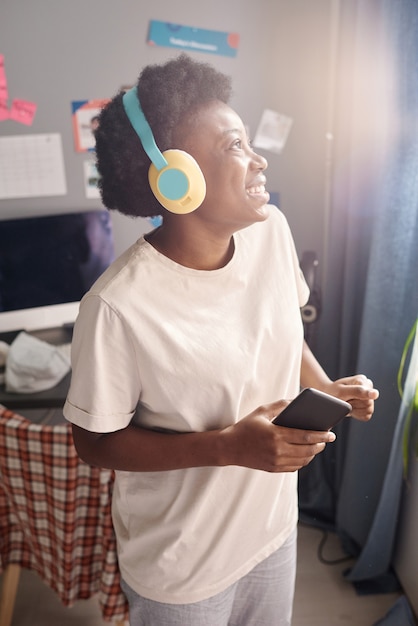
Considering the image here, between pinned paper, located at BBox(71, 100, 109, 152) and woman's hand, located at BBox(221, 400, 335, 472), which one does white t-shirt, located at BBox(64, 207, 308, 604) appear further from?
pinned paper, located at BBox(71, 100, 109, 152)

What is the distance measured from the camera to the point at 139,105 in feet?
2.49

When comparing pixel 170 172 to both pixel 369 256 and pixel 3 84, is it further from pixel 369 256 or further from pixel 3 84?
pixel 3 84

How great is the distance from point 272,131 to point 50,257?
2.95 feet

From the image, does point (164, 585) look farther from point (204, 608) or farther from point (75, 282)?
point (75, 282)

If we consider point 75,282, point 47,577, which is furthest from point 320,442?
point 75,282

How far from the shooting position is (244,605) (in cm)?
99

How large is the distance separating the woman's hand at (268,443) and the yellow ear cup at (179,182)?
0.30m

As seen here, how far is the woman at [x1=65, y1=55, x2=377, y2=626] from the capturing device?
29.7 inches

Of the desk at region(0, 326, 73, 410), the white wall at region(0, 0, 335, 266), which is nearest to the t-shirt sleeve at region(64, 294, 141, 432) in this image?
the desk at region(0, 326, 73, 410)

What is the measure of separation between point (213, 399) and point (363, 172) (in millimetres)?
1087

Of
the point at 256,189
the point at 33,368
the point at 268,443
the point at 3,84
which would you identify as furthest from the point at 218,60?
the point at 268,443

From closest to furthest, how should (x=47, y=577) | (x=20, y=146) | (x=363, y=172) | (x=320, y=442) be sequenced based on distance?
(x=320, y=442)
(x=47, y=577)
(x=363, y=172)
(x=20, y=146)

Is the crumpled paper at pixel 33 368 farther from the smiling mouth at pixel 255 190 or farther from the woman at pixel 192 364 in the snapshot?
the smiling mouth at pixel 255 190

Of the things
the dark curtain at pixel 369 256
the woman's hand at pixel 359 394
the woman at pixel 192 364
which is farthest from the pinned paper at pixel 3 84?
the woman's hand at pixel 359 394
